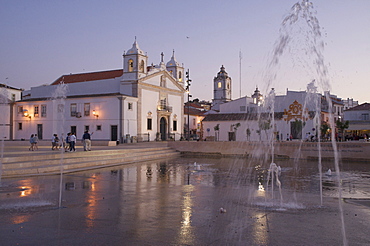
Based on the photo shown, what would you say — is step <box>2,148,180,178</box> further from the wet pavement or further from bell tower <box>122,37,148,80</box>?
bell tower <box>122,37,148,80</box>

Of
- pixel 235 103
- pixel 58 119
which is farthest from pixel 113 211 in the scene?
pixel 235 103

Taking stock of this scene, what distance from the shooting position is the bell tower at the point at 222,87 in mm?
81625

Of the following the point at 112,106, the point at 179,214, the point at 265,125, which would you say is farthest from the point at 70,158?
the point at 265,125

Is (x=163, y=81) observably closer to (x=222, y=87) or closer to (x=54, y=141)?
(x=54, y=141)

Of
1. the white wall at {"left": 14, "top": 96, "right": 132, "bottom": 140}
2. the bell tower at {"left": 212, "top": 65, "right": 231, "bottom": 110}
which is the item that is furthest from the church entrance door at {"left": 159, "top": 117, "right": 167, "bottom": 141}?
the bell tower at {"left": 212, "top": 65, "right": 231, "bottom": 110}

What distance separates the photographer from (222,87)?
82125 mm

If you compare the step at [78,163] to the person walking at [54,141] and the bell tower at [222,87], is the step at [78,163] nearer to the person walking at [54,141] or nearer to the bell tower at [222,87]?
the person walking at [54,141]

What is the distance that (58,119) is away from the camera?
4259 cm

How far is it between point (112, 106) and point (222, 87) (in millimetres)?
46377

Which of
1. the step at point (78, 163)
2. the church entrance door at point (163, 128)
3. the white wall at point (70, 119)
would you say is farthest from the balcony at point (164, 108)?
the step at point (78, 163)

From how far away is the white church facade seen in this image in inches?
1560

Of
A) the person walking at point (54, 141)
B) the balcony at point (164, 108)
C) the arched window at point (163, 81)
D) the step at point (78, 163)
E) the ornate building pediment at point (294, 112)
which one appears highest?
the arched window at point (163, 81)

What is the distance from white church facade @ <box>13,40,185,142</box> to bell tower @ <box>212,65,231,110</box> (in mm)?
33621

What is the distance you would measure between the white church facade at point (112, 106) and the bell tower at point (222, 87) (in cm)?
3362
